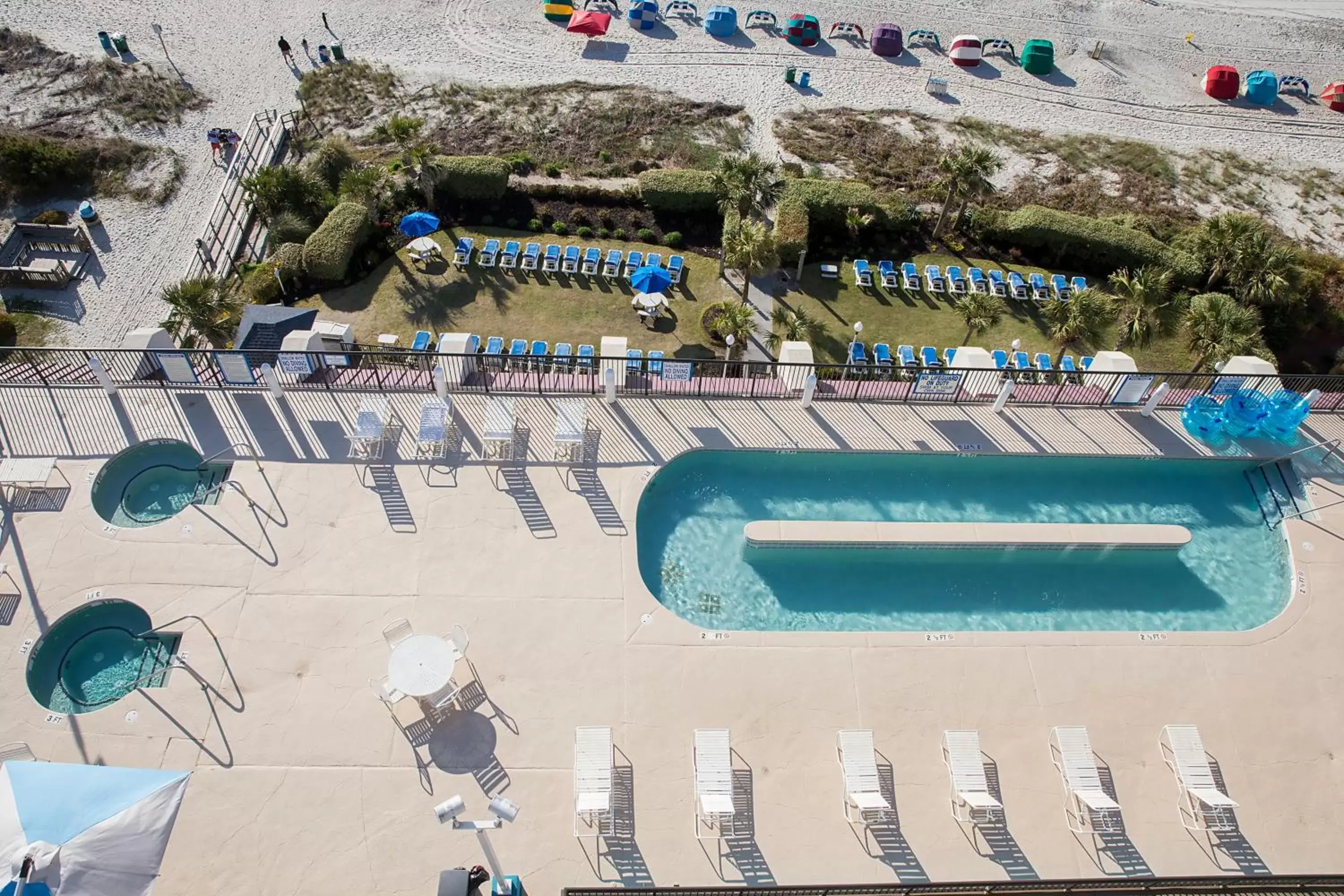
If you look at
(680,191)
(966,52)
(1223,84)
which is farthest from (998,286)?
(1223,84)

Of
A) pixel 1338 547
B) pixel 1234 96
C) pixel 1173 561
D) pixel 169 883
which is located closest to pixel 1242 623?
pixel 1173 561

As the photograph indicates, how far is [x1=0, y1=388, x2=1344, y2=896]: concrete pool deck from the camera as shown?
41.9 ft

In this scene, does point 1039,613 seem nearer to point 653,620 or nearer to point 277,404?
point 653,620

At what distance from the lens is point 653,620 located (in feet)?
50.2

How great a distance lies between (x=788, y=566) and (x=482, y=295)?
1487 centimetres

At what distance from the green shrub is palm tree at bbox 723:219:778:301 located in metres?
4.54

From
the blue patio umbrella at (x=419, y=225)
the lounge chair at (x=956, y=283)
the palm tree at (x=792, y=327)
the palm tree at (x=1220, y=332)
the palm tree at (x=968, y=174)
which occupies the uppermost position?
the palm tree at (x=968, y=174)

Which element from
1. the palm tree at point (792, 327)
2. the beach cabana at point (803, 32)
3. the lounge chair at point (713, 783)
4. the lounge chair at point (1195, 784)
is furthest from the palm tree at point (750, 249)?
the beach cabana at point (803, 32)

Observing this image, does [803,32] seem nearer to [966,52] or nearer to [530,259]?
[966,52]

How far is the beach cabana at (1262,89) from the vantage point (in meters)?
37.8

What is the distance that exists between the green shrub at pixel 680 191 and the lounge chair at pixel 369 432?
49.1 feet

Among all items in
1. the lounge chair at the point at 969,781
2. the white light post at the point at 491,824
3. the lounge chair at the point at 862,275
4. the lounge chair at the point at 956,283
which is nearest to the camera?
the white light post at the point at 491,824

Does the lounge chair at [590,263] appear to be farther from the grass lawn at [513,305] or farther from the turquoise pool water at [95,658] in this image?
the turquoise pool water at [95,658]

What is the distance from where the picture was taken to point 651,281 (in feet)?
79.1
